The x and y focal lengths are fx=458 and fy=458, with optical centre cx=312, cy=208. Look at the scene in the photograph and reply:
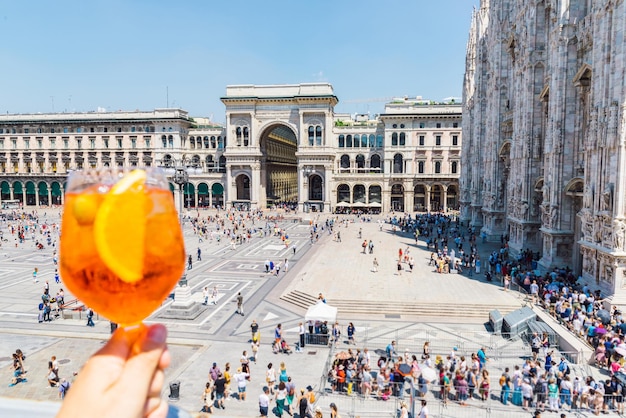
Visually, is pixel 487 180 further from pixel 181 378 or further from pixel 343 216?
pixel 181 378

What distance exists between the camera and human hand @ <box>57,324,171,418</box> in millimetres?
2145

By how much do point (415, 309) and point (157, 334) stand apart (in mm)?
22987

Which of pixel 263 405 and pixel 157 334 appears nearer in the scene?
pixel 157 334

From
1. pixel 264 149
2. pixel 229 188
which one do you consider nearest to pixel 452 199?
pixel 264 149

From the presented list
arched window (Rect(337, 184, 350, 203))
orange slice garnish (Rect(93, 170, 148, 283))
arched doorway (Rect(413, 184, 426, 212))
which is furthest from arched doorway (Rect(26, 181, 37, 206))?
orange slice garnish (Rect(93, 170, 148, 283))

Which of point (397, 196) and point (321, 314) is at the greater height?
point (397, 196)

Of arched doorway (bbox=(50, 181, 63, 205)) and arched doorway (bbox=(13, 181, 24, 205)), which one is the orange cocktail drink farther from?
arched doorway (bbox=(13, 181, 24, 205))

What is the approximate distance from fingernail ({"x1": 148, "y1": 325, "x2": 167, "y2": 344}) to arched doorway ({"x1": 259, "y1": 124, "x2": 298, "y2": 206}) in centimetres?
7776

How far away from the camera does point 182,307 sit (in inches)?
922

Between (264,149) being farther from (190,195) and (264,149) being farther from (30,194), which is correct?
(30,194)

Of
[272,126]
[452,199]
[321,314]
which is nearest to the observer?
[321,314]

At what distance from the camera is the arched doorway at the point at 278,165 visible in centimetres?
8250

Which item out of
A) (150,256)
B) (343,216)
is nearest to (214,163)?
(343,216)

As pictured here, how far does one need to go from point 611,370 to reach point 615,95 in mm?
14012
